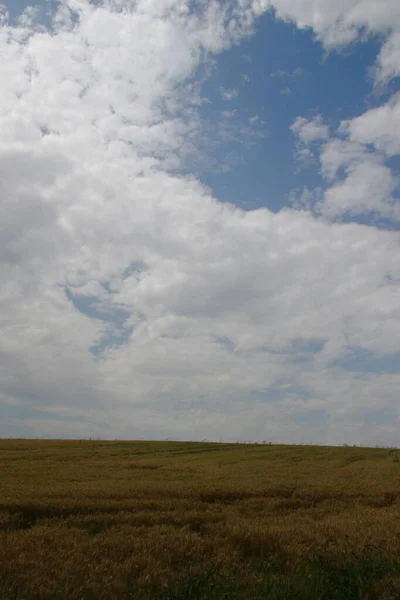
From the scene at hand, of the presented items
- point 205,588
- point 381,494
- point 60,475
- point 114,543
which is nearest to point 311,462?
point 381,494

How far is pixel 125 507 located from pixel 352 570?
8320mm

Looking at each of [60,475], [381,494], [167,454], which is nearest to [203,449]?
[167,454]

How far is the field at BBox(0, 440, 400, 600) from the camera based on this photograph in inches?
276

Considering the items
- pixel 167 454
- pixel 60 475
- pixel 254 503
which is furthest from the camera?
pixel 167 454

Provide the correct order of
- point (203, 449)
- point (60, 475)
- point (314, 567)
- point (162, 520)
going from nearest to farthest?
point (314, 567)
point (162, 520)
point (60, 475)
point (203, 449)

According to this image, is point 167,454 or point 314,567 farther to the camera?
point 167,454

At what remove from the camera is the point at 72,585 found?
697 centimetres

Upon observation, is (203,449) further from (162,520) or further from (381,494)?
(162,520)

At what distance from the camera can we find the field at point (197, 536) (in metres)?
7.00

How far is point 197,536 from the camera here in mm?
10492

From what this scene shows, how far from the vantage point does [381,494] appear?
18656 mm

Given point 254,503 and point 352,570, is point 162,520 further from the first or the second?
point 352,570

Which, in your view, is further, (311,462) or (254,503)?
(311,462)

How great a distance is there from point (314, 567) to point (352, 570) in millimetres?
881
